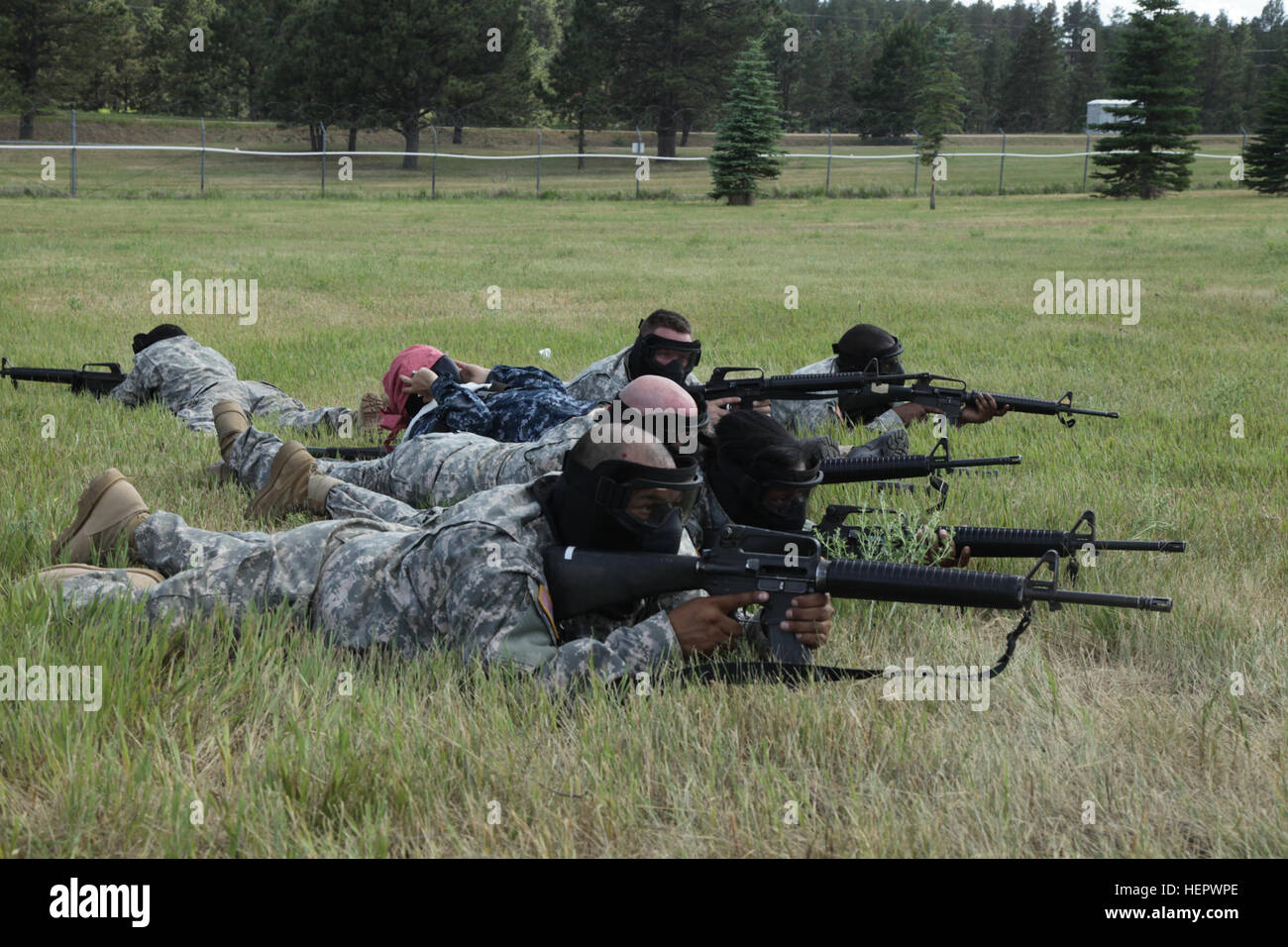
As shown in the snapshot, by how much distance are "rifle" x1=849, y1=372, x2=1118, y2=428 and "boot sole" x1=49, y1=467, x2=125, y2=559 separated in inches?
175

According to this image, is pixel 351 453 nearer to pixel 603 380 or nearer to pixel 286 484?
pixel 286 484

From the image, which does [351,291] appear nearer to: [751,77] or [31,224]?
[31,224]

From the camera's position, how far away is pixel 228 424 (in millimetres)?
7121

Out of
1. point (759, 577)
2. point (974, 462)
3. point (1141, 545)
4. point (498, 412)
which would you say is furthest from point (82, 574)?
point (1141, 545)

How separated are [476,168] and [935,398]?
53.1 m

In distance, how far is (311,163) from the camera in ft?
188

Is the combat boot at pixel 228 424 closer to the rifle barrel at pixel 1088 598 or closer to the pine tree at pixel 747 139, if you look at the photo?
the rifle barrel at pixel 1088 598

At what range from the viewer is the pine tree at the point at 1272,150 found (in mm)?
44219

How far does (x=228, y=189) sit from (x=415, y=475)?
37.8 m

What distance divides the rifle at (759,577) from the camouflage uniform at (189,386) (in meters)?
5.08

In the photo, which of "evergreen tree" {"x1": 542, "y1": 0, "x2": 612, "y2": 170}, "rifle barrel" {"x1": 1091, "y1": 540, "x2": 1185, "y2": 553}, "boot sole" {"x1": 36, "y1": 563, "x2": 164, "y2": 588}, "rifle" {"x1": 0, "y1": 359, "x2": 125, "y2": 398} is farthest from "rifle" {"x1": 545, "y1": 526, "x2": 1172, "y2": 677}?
"evergreen tree" {"x1": 542, "y1": 0, "x2": 612, "y2": 170}

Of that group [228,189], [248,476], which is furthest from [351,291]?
[228,189]

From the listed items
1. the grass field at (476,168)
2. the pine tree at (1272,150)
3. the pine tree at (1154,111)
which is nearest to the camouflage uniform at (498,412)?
the grass field at (476,168)

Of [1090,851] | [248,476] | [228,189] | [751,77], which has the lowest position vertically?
[1090,851]
